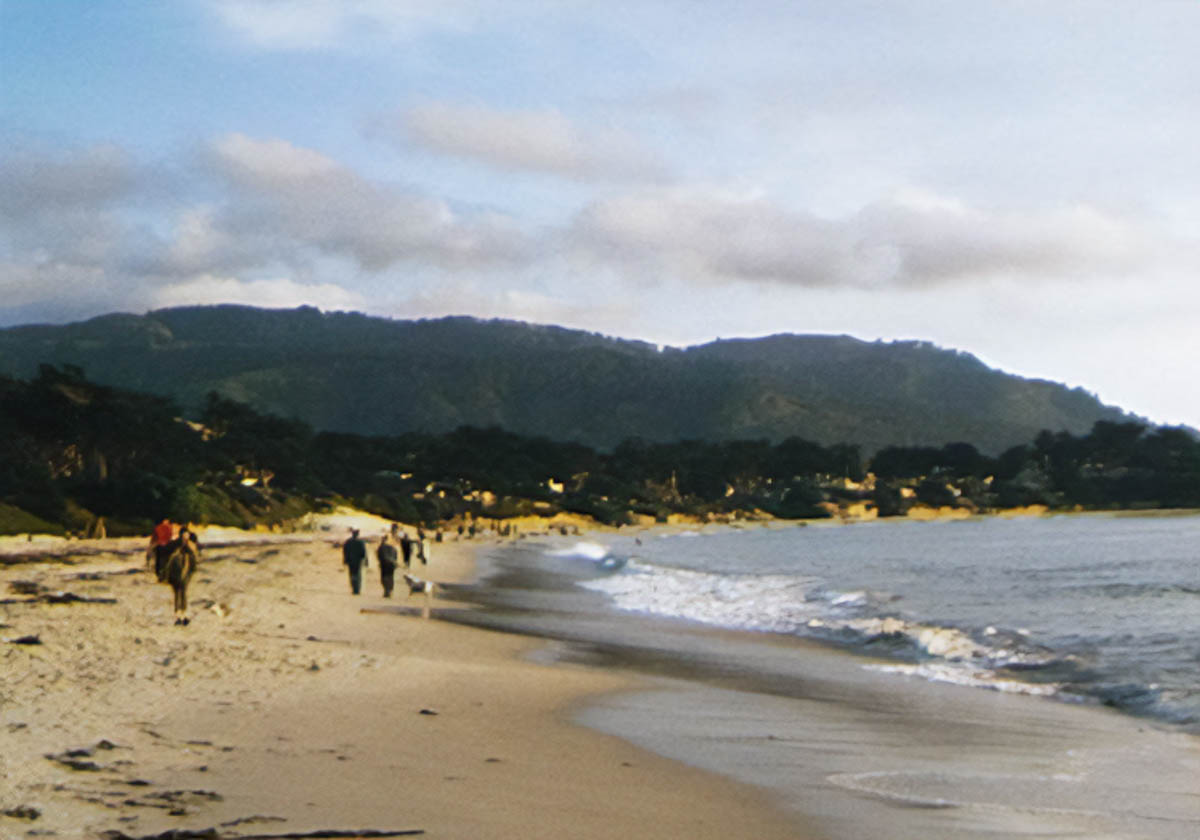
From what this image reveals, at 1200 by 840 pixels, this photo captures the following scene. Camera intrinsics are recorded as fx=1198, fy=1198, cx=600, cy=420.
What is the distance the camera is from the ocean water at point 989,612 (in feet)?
52.0

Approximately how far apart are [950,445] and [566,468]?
76.0 m

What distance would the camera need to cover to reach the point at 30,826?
6.29 metres

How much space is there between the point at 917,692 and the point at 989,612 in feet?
38.5

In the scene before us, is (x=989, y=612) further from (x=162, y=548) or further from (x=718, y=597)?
(x=162, y=548)

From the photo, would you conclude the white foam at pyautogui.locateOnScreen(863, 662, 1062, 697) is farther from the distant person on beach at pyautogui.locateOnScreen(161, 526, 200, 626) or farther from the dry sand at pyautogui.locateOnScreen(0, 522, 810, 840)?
the distant person on beach at pyautogui.locateOnScreen(161, 526, 200, 626)

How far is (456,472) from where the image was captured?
131500 millimetres

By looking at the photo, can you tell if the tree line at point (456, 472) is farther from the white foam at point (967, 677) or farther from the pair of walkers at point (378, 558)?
the white foam at point (967, 677)

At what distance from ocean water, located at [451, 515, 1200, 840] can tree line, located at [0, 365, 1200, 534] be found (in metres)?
33.1

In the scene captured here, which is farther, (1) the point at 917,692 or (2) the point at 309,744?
(1) the point at 917,692

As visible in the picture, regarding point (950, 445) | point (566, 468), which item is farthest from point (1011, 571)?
point (950, 445)

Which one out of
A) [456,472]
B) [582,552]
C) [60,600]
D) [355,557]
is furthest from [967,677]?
[456,472]

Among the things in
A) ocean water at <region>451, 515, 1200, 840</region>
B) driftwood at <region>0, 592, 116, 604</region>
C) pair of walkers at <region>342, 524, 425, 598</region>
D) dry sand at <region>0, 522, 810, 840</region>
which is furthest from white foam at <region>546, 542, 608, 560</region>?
dry sand at <region>0, 522, 810, 840</region>

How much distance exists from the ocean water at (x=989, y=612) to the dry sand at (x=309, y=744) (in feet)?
19.5

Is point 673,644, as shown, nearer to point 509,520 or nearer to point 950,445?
point 509,520
